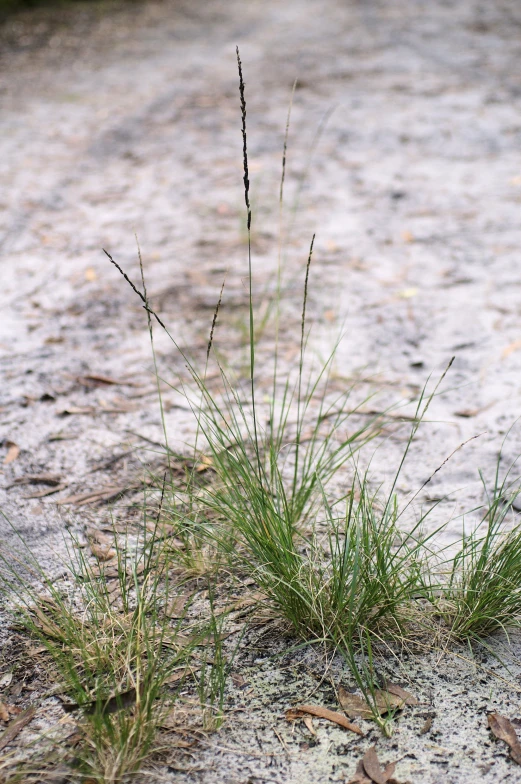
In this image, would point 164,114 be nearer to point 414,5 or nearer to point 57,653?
point 414,5

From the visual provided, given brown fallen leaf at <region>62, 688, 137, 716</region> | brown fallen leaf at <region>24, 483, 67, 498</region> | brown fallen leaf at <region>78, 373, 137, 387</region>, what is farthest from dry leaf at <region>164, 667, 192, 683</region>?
brown fallen leaf at <region>78, 373, 137, 387</region>

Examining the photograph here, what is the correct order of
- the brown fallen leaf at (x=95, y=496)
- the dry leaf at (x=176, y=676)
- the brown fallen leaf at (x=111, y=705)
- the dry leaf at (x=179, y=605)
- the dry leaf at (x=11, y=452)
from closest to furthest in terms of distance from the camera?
1. the brown fallen leaf at (x=111, y=705)
2. the dry leaf at (x=176, y=676)
3. the dry leaf at (x=179, y=605)
4. the brown fallen leaf at (x=95, y=496)
5. the dry leaf at (x=11, y=452)

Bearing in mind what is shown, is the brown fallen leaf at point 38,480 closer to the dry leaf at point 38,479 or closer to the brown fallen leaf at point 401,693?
the dry leaf at point 38,479

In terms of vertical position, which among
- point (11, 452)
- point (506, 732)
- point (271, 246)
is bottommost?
point (11, 452)

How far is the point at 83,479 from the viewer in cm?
214

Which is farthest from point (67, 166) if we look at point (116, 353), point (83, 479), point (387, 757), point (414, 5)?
point (414, 5)

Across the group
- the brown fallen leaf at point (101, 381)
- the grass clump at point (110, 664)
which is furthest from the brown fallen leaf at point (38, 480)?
the brown fallen leaf at point (101, 381)

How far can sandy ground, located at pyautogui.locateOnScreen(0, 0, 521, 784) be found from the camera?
152 centimetres

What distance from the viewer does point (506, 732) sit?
1.40 metres

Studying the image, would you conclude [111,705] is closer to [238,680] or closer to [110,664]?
[110,664]

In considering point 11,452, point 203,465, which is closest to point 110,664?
point 203,465

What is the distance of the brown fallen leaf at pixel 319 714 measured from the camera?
4.67 ft

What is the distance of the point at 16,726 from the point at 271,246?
2.65 metres

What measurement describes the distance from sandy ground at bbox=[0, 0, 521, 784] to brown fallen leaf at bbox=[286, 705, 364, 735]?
20 mm
